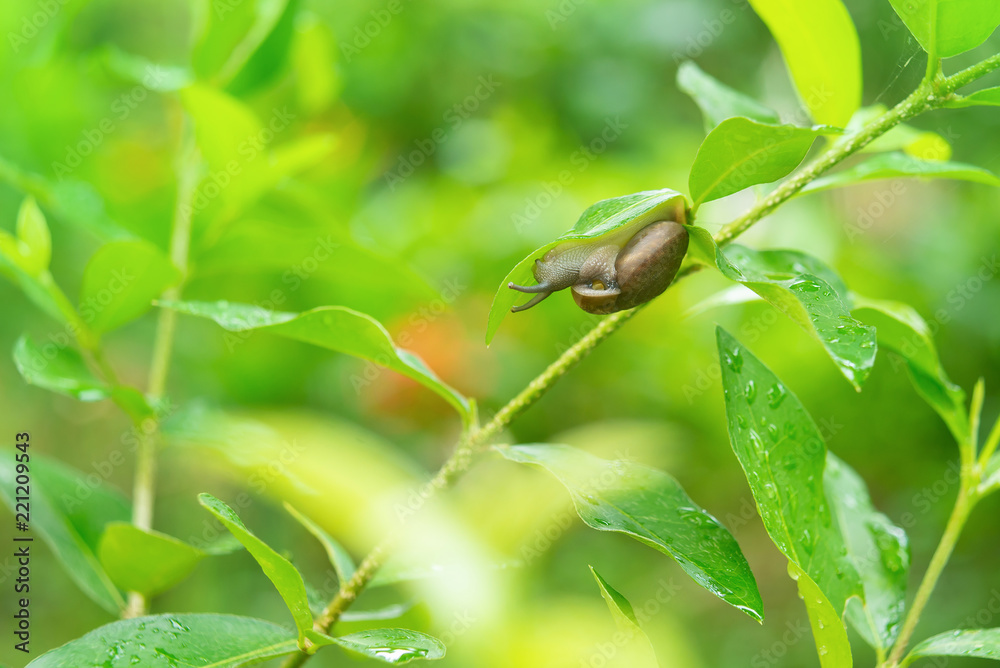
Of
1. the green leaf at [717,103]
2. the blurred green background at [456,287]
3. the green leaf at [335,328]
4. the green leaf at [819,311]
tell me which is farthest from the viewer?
the blurred green background at [456,287]

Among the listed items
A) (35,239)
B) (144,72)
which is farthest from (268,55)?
(35,239)

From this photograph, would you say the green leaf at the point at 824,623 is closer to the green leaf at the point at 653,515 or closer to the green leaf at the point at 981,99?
the green leaf at the point at 653,515

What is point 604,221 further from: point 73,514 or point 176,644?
point 73,514

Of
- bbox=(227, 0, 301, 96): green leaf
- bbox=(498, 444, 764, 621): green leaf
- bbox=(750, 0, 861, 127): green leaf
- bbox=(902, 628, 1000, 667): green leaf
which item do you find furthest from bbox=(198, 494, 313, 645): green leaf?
bbox=(227, 0, 301, 96): green leaf

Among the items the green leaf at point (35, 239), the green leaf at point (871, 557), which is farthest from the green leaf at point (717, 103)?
the green leaf at point (35, 239)

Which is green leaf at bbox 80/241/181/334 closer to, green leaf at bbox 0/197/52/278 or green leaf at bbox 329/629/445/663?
green leaf at bbox 0/197/52/278

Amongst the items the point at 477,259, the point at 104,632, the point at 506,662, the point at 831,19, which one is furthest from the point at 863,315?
the point at 477,259
